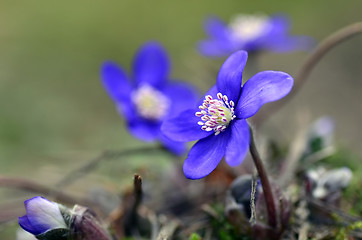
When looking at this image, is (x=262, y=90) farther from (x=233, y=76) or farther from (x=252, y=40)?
(x=252, y=40)

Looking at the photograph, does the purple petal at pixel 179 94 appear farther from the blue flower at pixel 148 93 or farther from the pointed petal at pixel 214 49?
the pointed petal at pixel 214 49

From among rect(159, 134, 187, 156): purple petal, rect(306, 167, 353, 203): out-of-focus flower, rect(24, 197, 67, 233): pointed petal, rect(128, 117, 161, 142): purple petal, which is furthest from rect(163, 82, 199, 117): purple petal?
rect(24, 197, 67, 233): pointed petal

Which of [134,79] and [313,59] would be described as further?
[134,79]

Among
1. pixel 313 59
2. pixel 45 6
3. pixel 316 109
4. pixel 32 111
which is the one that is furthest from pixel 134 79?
Answer: pixel 45 6

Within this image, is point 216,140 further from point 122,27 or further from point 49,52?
point 122,27

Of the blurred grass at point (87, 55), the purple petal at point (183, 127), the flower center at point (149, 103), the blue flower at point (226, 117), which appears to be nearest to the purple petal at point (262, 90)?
the blue flower at point (226, 117)

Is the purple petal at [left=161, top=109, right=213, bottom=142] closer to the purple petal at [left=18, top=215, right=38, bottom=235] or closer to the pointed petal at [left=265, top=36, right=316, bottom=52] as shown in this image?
the purple petal at [left=18, top=215, right=38, bottom=235]
